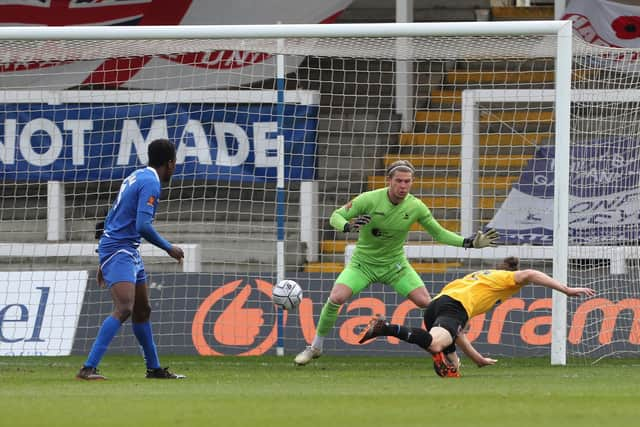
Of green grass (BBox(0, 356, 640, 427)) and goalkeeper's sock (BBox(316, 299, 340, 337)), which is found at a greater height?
goalkeeper's sock (BBox(316, 299, 340, 337))

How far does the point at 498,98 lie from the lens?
1711cm

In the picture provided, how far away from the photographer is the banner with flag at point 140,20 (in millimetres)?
18609

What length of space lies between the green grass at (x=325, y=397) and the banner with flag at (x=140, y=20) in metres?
6.22

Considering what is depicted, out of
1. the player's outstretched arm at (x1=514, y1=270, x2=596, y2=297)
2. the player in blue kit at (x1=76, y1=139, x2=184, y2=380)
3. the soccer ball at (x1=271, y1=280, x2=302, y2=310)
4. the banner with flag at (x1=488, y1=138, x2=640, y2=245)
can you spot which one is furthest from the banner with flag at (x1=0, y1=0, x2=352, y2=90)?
the player's outstretched arm at (x1=514, y1=270, x2=596, y2=297)

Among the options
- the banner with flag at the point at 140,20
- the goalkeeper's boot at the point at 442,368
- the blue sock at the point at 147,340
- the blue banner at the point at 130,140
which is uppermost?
the banner with flag at the point at 140,20

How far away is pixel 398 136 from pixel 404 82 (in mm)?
816

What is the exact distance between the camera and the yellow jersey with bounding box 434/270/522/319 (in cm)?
1187

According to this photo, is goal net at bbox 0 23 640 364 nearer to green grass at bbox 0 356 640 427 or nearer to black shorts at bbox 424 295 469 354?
green grass at bbox 0 356 640 427

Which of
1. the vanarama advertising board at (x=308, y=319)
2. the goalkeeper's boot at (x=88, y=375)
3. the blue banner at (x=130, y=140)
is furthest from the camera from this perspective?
the blue banner at (x=130, y=140)

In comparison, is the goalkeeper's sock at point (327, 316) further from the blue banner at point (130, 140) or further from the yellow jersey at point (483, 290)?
the blue banner at point (130, 140)

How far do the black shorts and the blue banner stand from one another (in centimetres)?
477

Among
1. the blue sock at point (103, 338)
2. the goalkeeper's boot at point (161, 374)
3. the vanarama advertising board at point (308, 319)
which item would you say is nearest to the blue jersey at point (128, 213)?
the blue sock at point (103, 338)

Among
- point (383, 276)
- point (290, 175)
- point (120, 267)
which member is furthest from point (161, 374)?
point (290, 175)

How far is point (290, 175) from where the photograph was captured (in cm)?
1648
